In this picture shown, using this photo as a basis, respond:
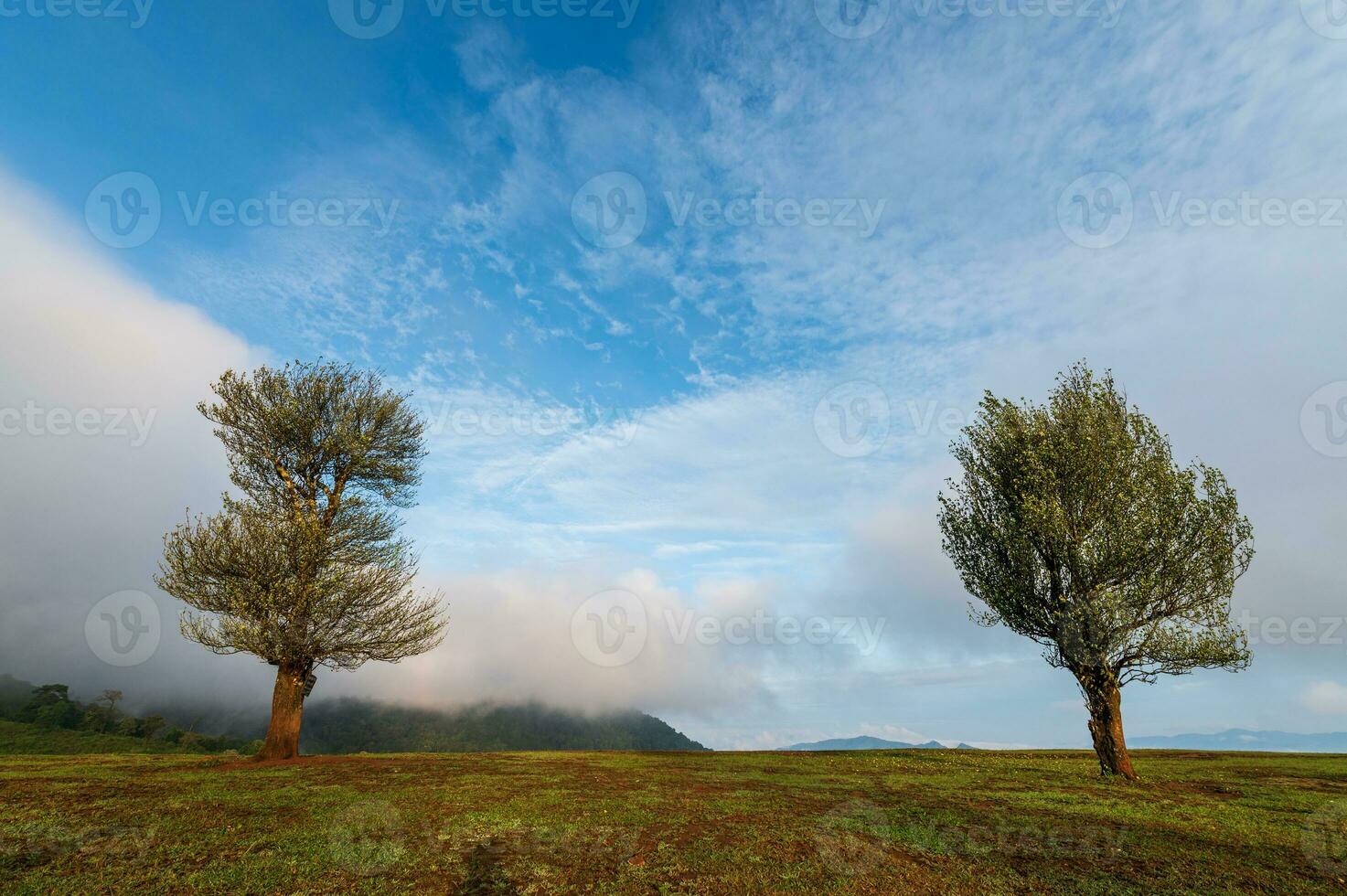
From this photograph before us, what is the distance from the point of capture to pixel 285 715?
95.5ft

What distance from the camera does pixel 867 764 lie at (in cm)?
3083

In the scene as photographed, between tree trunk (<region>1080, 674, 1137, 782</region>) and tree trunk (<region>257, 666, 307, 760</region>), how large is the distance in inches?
1464

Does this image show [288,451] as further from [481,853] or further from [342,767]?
[481,853]

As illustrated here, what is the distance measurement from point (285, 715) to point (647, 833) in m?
23.7

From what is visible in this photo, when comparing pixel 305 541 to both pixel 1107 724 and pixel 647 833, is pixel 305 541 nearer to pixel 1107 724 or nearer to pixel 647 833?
pixel 647 833

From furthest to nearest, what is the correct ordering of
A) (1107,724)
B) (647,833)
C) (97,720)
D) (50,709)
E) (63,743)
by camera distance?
(97,720) < (50,709) < (63,743) < (1107,724) < (647,833)

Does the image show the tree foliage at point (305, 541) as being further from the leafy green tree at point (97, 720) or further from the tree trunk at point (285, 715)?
the leafy green tree at point (97, 720)

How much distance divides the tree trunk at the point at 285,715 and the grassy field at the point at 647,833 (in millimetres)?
3404

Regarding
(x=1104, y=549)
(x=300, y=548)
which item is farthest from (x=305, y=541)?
(x=1104, y=549)

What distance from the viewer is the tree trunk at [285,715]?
28.2 metres

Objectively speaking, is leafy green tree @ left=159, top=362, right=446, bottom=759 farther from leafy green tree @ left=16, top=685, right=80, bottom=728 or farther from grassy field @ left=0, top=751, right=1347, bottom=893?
leafy green tree @ left=16, top=685, right=80, bottom=728

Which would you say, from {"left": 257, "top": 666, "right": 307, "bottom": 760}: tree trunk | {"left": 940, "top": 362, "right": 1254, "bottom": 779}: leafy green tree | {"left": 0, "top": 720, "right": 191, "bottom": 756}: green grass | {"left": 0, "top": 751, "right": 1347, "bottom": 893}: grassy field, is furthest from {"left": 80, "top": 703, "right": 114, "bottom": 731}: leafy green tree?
{"left": 940, "top": 362, "right": 1254, "bottom": 779}: leafy green tree

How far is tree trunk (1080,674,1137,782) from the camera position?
1073 inches

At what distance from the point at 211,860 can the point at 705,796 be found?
13.3 metres
